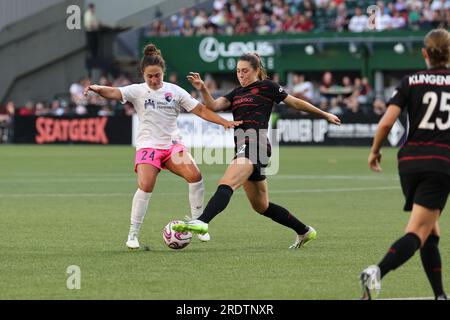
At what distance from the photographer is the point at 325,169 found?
2856 centimetres

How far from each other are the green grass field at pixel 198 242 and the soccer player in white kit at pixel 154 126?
28.0 inches

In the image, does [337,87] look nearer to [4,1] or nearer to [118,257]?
[4,1]

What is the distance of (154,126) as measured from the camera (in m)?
13.0

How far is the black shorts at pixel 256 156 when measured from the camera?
40.7 ft

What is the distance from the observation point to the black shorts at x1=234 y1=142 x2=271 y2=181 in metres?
12.4

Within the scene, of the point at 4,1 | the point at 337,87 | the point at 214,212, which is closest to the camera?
the point at 214,212

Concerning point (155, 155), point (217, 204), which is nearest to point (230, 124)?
point (217, 204)

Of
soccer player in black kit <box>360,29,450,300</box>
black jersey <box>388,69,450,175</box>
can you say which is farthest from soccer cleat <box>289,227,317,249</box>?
black jersey <box>388,69,450,175</box>

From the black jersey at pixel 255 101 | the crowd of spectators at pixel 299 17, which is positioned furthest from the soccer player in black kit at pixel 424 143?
the crowd of spectators at pixel 299 17

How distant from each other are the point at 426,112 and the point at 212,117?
4.34 metres

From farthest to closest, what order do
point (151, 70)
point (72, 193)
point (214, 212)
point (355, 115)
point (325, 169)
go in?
point (355, 115), point (325, 169), point (72, 193), point (151, 70), point (214, 212)

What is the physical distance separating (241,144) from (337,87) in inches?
1169

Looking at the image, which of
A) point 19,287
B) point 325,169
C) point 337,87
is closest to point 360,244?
point 19,287

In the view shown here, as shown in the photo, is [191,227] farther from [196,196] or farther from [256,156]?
[196,196]
